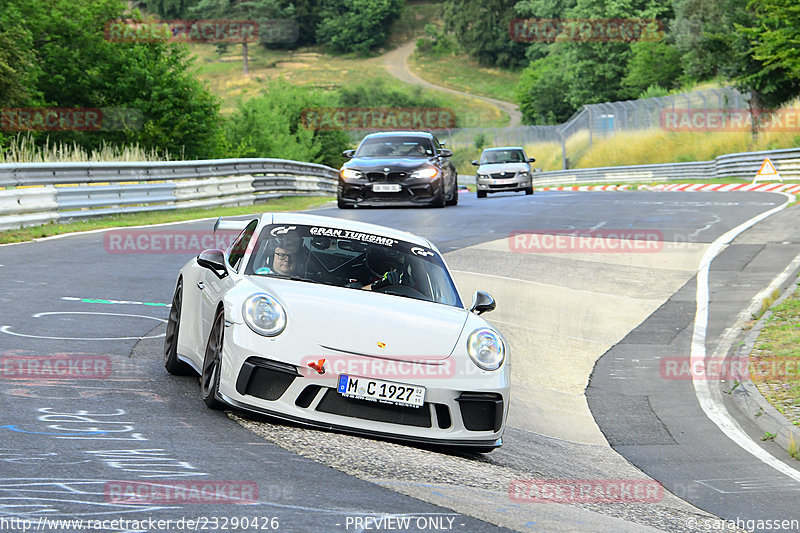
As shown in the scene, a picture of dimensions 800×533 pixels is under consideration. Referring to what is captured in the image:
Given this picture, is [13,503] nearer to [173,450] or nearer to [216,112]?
[173,450]

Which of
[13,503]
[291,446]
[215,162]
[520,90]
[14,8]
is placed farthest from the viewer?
[520,90]

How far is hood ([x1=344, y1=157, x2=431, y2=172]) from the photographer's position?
23297mm

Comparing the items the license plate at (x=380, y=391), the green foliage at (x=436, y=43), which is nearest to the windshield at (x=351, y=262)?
the license plate at (x=380, y=391)

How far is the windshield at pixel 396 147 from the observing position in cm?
2416

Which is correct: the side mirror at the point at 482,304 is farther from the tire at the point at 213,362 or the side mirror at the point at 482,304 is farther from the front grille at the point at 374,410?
the tire at the point at 213,362

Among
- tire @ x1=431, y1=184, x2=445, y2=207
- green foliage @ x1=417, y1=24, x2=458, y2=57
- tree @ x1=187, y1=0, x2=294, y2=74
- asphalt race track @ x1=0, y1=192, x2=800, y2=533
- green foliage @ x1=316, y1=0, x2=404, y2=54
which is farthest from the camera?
green foliage @ x1=316, y1=0, x2=404, y2=54

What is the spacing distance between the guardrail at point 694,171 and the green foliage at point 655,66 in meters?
24.1

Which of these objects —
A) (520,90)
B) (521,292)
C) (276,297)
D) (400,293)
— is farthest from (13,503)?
(520,90)

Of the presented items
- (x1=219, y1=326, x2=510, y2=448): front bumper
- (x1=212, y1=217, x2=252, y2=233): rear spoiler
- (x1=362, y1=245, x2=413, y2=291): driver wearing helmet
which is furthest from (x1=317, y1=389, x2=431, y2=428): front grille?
(x1=212, y1=217, x2=252, y2=233): rear spoiler

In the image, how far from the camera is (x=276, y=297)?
22.7ft

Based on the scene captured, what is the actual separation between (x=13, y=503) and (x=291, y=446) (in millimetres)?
1938

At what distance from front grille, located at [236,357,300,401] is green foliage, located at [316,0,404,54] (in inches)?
5828

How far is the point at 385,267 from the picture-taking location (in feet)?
26.1

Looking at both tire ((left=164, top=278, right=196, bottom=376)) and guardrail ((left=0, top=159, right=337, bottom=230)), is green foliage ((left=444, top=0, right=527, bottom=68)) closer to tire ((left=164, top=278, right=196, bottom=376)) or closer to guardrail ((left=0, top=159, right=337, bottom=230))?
guardrail ((left=0, top=159, right=337, bottom=230))
